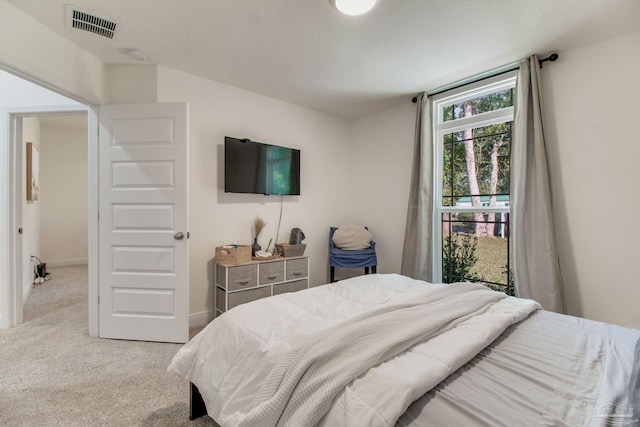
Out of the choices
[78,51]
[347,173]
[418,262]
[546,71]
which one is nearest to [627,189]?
[546,71]

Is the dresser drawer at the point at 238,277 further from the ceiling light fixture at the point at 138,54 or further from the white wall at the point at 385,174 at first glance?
the ceiling light fixture at the point at 138,54

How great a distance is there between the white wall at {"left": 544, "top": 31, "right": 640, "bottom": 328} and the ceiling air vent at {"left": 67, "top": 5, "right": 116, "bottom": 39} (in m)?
3.47

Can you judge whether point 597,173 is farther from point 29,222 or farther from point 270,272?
point 29,222

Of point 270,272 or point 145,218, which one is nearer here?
point 145,218

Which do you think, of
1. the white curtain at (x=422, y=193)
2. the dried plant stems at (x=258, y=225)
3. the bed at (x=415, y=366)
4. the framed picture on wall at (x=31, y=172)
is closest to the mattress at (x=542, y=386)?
the bed at (x=415, y=366)

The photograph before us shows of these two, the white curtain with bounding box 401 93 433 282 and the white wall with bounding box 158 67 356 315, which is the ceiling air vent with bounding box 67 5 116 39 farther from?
the white curtain with bounding box 401 93 433 282

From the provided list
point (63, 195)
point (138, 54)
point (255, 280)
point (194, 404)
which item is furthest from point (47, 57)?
point (63, 195)

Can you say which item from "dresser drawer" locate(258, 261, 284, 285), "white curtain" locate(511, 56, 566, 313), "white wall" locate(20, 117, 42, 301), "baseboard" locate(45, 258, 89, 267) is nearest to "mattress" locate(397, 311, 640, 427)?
"white curtain" locate(511, 56, 566, 313)

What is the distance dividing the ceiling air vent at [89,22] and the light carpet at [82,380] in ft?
7.81

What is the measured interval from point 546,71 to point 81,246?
734 cm

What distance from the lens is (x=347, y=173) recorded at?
13.6 ft

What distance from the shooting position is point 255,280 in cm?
283

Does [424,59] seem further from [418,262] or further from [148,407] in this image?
[148,407]

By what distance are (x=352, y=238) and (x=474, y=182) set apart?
1.48 meters
